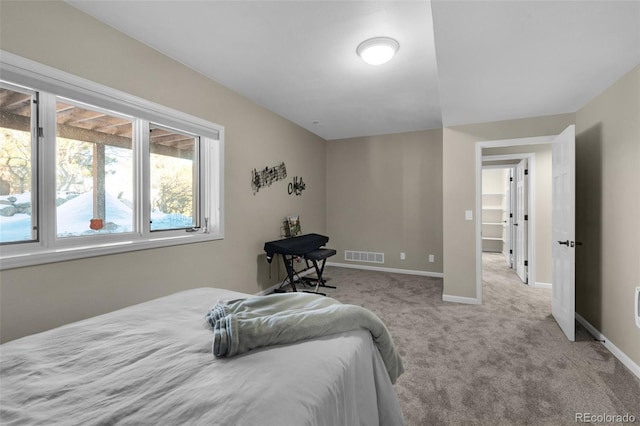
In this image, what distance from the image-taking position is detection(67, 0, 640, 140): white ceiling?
63.1 inches

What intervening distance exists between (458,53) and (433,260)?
3.65 meters

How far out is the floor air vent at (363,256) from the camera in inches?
208

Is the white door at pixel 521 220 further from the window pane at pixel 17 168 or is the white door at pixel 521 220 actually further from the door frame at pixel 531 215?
the window pane at pixel 17 168

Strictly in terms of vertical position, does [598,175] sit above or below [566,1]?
below

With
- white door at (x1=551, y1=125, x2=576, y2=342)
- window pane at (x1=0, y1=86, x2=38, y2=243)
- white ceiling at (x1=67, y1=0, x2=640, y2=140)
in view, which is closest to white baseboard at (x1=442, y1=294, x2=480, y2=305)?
white door at (x1=551, y1=125, x2=576, y2=342)

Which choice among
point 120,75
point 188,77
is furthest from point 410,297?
point 120,75

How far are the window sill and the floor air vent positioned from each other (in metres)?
3.40

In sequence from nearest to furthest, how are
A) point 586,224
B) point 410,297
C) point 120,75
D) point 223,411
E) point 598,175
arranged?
point 223,411 < point 120,75 < point 598,175 < point 586,224 < point 410,297

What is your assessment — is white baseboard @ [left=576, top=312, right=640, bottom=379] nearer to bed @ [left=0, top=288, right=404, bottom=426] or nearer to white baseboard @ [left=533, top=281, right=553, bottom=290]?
white baseboard @ [left=533, top=281, right=553, bottom=290]

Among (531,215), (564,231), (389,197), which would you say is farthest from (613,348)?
(389,197)

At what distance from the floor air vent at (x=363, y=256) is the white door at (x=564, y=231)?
265 cm

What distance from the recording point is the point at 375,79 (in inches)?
114

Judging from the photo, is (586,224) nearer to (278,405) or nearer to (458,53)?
(458,53)

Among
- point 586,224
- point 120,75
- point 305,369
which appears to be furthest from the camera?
point 586,224
